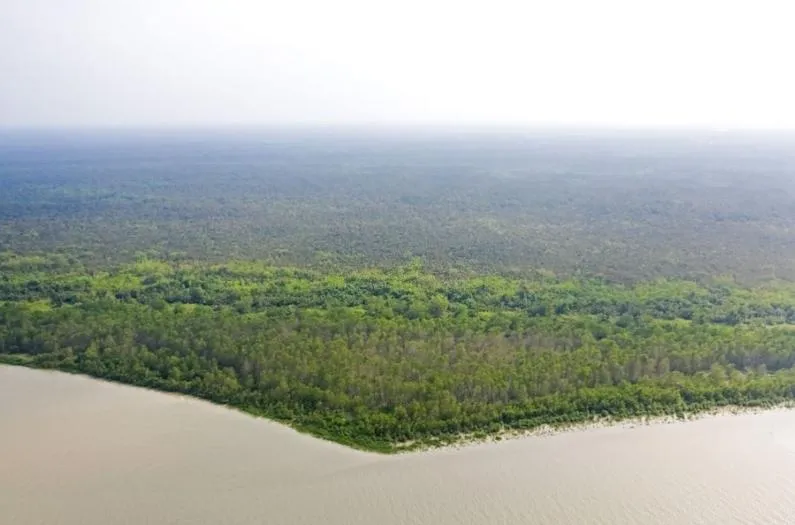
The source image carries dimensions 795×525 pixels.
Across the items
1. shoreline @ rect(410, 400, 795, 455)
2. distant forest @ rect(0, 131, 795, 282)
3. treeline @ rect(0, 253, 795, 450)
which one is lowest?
distant forest @ rect(0, 131, 795, 282)

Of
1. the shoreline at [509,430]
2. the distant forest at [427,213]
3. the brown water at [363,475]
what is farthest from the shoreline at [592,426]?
the distant forest at [427,213]

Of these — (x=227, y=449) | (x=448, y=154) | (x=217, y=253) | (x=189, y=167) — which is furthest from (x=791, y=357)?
(x=448, y=154)

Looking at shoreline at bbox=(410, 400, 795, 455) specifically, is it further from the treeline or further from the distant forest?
the distant forest

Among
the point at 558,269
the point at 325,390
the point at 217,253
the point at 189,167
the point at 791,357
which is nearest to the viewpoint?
the point at 325,390

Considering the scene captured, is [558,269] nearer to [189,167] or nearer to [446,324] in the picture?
[446,324]

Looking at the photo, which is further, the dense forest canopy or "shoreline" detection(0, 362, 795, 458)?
the dense forest canopy

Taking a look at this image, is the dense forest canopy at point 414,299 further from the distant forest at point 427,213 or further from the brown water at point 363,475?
the brown water at point 363,475

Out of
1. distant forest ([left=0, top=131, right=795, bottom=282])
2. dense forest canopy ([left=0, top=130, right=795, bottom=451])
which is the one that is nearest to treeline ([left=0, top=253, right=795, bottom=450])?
dense forest canopy ([left=0, top=130, right=795, bottom=451])
